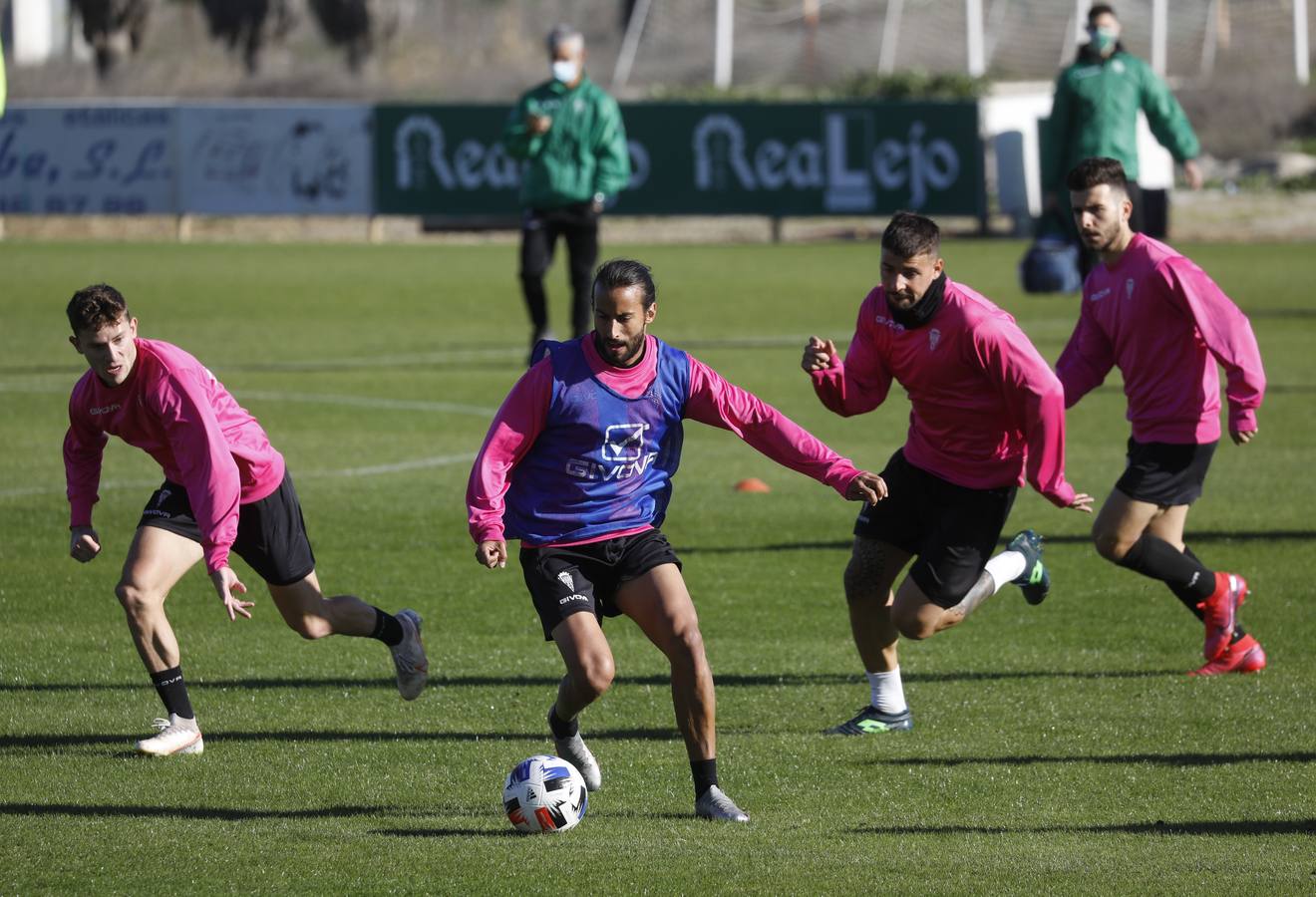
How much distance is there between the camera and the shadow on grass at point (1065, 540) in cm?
1066

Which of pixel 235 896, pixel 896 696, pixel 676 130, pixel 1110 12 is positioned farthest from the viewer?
pixel 676 130

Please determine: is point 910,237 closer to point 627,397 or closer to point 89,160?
point 627,397

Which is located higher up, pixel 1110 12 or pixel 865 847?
pixel 1110 12

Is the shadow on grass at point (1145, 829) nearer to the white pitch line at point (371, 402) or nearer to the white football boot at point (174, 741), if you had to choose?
the white football boot at point (174, 741)

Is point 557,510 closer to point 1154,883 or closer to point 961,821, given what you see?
point 961,821

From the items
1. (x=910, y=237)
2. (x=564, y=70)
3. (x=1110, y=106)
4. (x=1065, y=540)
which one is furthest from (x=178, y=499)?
(x=564, y=70)

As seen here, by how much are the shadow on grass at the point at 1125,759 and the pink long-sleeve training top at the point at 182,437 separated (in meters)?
2.39

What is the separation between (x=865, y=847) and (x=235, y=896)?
1.80 metres

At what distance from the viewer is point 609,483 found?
20.9 feet

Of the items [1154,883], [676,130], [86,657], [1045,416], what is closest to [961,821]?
[1154,883]

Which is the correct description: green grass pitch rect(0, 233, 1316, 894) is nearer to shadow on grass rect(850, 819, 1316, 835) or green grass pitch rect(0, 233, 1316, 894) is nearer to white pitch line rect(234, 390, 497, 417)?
shadow on grass rect(850, 819, 1316, 835)

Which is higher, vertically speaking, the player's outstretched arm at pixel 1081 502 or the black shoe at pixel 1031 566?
the player's outstretched arm at pixel 1081 502

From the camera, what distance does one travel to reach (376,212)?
112 feet

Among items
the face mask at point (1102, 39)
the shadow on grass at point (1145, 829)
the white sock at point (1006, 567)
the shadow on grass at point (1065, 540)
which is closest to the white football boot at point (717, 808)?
the shadow on grass at point (1145, 829)
